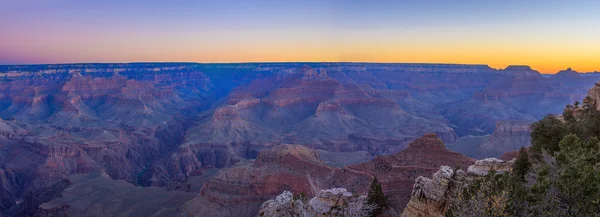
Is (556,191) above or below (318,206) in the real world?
above

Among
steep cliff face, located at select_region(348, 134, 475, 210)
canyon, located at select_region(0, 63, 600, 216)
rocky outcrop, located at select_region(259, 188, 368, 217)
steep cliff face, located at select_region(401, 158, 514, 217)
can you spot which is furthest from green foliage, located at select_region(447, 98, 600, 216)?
steep cliff face, located at select_region(348, 134, 475, 210)

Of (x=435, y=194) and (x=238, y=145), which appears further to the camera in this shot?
(x=238, y=145)

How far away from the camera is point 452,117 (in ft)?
620

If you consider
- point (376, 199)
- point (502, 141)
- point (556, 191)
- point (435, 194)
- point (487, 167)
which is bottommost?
point (502, 141)

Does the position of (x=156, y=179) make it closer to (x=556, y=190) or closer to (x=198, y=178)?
(x=198, y=178)

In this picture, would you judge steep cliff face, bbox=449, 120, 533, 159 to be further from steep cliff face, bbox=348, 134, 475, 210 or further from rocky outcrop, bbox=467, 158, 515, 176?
rocky outcrop, bbox=467, 158, 515, 176

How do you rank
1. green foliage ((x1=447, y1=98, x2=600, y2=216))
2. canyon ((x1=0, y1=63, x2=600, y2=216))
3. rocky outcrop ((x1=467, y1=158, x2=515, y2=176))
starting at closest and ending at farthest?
green foliage ((x1=447, y1=98, x2=600, y2=216)) → rocky outcrop ((x1=467, y1=158, x2=515, y2=176)) → canyon ((x1=0, y1=63, x2=600, y2=216))

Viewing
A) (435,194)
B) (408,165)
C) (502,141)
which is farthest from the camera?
(502,141)

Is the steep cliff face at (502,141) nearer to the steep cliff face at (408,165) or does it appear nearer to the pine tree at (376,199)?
the steep cliff face at (408,165)

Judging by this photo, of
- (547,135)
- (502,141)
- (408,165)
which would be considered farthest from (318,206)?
(502,141)

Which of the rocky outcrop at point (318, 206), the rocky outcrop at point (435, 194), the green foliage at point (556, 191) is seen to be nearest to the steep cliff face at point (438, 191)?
the rocky outcrop at point (435, 194)

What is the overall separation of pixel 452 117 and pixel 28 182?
554 ft

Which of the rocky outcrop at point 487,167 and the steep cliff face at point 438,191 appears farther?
the rocky outcrop at point 487,167

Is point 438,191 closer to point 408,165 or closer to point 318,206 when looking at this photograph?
point 318,206
